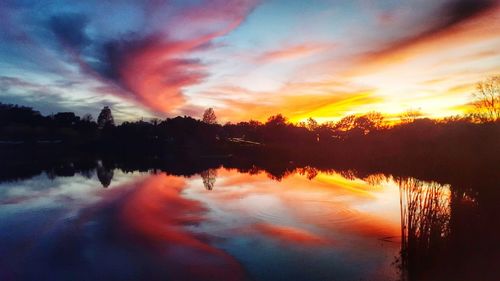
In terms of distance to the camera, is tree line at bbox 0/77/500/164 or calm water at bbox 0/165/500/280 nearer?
calm water at bbox 0/165/500/280

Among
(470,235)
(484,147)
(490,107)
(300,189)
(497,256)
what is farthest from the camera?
(490,107)

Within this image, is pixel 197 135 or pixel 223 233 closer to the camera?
pixel 223 233

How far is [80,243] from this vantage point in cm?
1245

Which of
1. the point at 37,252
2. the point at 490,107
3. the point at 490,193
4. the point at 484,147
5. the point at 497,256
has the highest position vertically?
the point at 490,107

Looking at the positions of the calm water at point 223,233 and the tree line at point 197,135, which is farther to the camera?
the tree line at point 197,135

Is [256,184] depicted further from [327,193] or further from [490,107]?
[490,107]

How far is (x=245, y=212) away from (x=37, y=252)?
30.0 ft

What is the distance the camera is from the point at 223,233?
542 inches

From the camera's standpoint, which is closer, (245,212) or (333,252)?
(333,252)

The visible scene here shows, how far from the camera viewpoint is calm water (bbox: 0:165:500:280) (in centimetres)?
946

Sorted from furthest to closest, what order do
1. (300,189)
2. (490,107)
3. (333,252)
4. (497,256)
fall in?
(490,107) → (300,189) → (333,252) → (497,256)

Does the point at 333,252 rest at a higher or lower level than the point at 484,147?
lower

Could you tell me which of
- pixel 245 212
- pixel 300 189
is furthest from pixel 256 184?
pixel 245 212

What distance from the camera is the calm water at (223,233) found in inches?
372
